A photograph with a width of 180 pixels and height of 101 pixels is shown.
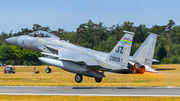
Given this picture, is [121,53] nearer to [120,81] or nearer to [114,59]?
[114,59]

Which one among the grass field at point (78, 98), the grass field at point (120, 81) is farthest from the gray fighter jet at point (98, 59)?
the grass field at point (78, 98)

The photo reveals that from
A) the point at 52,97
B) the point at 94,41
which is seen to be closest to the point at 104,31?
the point at 94,41

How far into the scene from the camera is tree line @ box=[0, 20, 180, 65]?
289 ft

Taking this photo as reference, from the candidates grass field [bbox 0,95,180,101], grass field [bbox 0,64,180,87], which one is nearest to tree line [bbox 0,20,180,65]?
grass field [bbox 0,64,180,87]

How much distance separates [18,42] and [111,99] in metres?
14.6

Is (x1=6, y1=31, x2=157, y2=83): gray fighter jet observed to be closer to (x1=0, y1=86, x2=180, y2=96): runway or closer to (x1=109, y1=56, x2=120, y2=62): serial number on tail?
(x1=109, y1=56, x2=120, y2=62): serial number on tail

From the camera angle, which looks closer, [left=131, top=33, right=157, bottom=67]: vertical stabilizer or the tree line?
[left=131, top=33, right=157, bottom=67]: vertical stabilizer

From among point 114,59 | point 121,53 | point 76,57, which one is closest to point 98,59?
point 114,59

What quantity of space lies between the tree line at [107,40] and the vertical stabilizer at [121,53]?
5557 cm

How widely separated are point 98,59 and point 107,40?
8129cm

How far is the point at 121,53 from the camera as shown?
2133cm

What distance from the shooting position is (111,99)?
1619 centimetres

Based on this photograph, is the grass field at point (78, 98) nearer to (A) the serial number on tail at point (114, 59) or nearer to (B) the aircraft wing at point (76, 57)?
(A) the serial number on tail at point (114, 59)

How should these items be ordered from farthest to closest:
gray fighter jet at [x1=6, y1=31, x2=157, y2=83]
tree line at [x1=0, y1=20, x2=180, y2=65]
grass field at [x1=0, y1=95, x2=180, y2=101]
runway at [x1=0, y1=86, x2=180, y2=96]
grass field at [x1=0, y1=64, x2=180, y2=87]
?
1. tree line at [x1=0, y1=20, x2=180, y2=65]
2. grass field at [x1=0, y1=64, x2=180, y2=87]
3. gray fighter jet at [x1=6, y1=31, x2=157, y2=83]
4. runway at [x1=0, y1=86, x2=180, y2=96]
5. grass field at [x1=0, y1=95, x2=180, y2=101]
